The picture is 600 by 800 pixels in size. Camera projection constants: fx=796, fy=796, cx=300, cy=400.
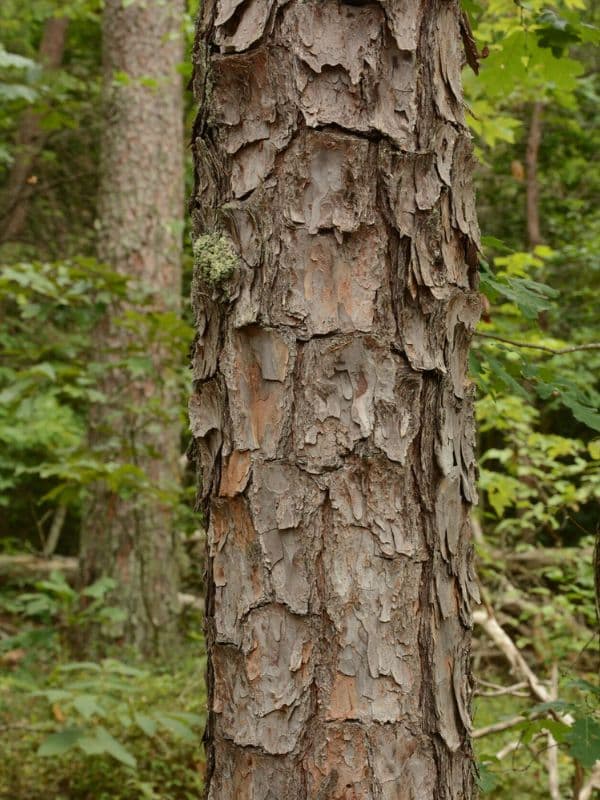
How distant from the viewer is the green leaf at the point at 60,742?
2686 mm

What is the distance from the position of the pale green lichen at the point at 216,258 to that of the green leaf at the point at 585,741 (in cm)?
135

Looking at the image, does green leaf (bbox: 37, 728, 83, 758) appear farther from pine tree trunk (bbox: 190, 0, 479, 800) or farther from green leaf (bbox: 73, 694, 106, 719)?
pine tree trunk (bbox: 190, 0, 479, 800)

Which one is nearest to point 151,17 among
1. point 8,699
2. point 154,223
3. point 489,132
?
point 154,223

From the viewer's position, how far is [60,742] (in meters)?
2.73

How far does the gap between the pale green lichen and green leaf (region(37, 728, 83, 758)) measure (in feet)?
6.87

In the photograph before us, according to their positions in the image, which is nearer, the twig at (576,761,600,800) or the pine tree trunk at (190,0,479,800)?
the pine tree trunk at (190,0,479,800)

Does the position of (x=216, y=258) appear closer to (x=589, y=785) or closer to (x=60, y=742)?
(x=60, y=742)

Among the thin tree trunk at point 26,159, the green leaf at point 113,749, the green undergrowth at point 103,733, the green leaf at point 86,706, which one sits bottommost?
the green undergrowth at point 103,733

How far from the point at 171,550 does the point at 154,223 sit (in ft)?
7.13

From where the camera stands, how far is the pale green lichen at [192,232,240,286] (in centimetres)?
122

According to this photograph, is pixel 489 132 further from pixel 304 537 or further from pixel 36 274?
pixel 304 537

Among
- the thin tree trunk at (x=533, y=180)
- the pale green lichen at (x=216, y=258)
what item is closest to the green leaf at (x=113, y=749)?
the pale green lichen at (x=216, y=258)

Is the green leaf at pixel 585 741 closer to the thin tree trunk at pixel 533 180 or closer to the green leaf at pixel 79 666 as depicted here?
the green leaf at pixel 79 666

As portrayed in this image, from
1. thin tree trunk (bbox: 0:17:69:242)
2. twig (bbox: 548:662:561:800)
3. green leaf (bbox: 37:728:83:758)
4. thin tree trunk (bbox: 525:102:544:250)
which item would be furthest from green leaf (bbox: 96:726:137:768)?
thin tree trunk (bbox: 525:102:544:250)
